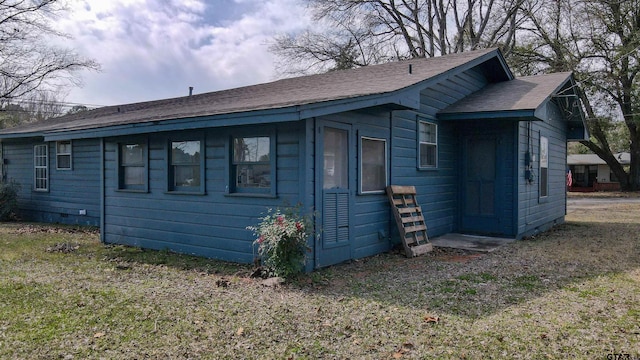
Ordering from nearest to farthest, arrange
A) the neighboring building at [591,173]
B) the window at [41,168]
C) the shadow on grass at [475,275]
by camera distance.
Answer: the shadow on grass at [475,275], the window at [41,168], the neighboring building at [591,173]

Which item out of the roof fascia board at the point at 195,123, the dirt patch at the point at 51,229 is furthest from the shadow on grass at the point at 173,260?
the dirt patch at the point at 51,229

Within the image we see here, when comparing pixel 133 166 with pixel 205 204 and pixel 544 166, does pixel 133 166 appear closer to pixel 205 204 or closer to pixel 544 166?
pixel 205 204

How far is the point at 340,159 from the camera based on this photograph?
6.95 m

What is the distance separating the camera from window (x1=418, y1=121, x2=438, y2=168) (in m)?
8.84

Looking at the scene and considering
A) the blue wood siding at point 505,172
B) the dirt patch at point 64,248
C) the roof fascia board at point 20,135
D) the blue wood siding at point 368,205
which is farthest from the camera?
the roof fascia board at point 20,135

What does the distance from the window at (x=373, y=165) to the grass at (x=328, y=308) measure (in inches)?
46.3

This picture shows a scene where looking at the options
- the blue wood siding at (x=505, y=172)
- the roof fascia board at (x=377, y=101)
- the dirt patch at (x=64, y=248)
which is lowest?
the dirt patch at (x=64, y=248)

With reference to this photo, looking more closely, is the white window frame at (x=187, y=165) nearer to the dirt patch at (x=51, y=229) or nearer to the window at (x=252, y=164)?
the window at (x=252, y=164)

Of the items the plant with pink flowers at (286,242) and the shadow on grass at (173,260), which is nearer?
the plant with pink flowers at (286,242)

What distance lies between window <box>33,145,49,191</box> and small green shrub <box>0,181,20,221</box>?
59 centimetres

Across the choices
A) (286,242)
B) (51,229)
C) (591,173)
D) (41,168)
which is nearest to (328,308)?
(286,242)

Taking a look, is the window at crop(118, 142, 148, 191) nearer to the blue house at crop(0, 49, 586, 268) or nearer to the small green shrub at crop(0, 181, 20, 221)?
the blue house at crop(0, 49, 586, 268)

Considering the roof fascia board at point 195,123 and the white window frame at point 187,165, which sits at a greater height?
the roof fascia board at point 195,123

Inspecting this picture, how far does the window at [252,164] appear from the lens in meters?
6.68
